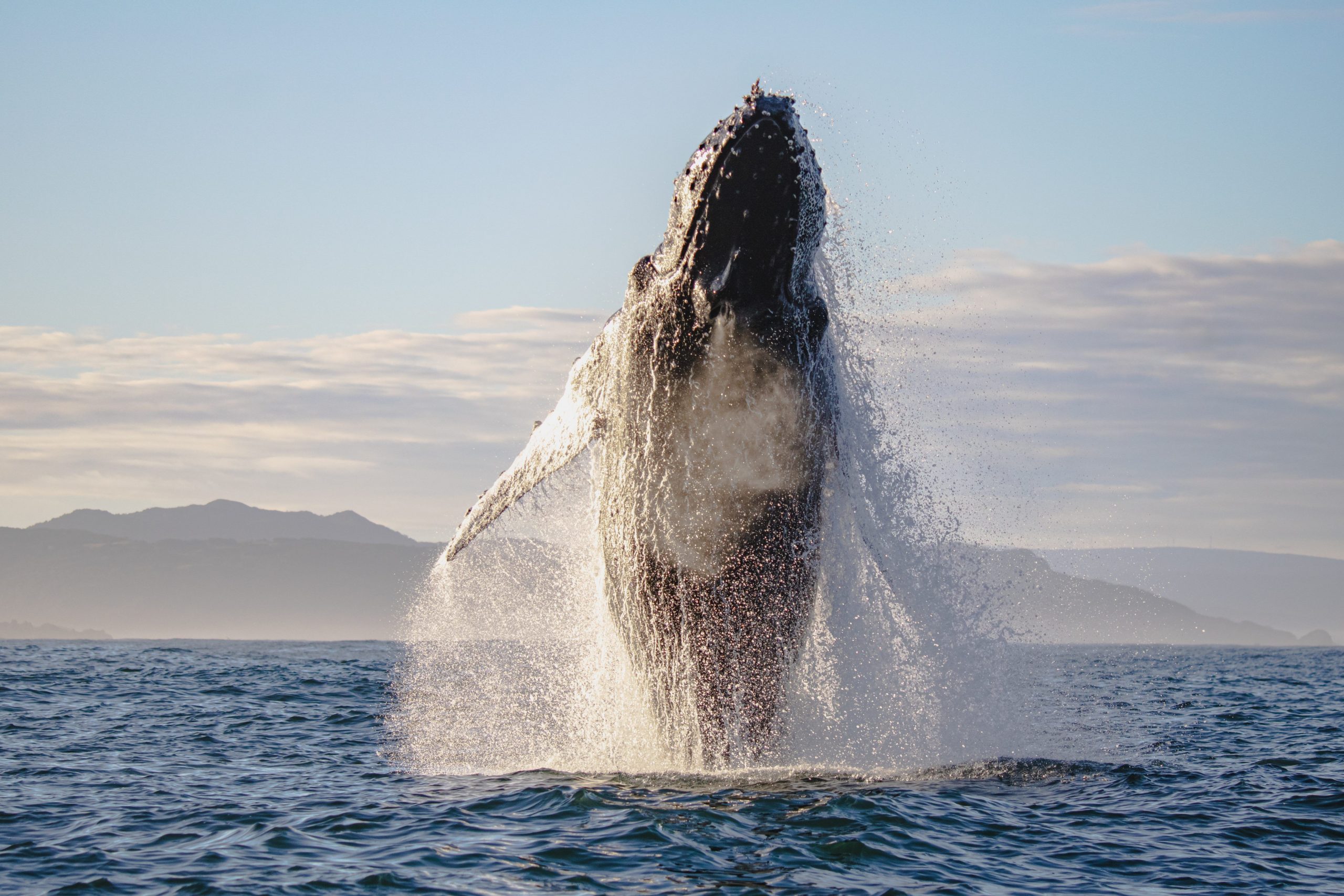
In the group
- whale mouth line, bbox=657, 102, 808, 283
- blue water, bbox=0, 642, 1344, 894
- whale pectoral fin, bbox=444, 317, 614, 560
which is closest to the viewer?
blue water, bbox=0, 642, 1344, 894

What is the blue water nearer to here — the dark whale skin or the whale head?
the dark whale skin

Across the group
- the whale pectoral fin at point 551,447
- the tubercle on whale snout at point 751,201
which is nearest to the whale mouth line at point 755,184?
the tubercle on whale snout at point 751,201

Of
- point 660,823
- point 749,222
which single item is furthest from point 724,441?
point 660,823

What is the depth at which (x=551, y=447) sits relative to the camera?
12070mm

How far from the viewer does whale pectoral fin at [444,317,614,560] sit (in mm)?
11461

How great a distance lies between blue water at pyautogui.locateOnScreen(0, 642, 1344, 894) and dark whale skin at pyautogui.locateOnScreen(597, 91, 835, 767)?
1.09 metres

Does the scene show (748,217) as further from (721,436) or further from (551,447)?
(551,447)

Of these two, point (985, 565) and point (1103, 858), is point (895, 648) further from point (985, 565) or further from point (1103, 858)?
point (1103, 858)

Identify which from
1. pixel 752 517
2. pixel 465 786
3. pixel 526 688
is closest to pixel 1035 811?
pixel 752 517

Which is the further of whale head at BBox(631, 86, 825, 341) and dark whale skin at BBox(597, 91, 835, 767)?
dark whale skin at BBox(597, 91, 835, 767)

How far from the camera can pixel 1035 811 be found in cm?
998

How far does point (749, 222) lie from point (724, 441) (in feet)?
6.30

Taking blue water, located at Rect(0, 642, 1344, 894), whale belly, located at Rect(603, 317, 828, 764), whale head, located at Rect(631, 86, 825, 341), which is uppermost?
whale head, located at Rect(631, 86, 825, 341)

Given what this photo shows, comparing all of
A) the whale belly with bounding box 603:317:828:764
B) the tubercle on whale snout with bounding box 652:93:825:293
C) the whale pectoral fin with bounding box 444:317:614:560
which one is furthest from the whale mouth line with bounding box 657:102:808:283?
the whale pectoral fin with bounding box 444:317:614:560
